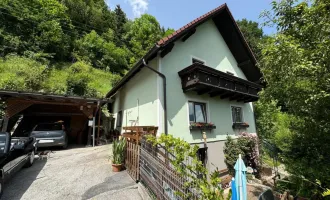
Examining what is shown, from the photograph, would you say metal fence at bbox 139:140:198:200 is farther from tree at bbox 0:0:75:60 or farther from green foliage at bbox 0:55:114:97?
tree at bbox 0:0:75:60

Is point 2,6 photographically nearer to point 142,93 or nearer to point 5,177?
point 142,93

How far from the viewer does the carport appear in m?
8.72

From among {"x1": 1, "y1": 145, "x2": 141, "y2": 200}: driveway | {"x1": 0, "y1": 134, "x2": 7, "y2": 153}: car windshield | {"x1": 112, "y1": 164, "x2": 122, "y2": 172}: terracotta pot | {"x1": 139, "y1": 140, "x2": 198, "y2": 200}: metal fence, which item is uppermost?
{"x1": 0, "y1": 134, "x2": 7, "y2": 153}: car windshield

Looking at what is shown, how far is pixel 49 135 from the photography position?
877 cm

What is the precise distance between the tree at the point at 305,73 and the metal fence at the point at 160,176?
3054 millimetres

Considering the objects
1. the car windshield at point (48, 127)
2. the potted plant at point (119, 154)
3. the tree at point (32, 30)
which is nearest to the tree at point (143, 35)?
the tree at point (32, 30)

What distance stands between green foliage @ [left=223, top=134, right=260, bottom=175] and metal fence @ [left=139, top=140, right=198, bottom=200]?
541 centimetres

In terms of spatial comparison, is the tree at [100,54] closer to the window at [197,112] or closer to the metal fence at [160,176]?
the window at [197,112]

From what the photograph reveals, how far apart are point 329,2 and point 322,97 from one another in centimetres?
184

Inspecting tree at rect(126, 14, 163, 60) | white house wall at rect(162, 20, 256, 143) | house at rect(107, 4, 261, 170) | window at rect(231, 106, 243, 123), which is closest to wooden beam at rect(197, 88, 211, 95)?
house at rect(107, 4, 261, 170)

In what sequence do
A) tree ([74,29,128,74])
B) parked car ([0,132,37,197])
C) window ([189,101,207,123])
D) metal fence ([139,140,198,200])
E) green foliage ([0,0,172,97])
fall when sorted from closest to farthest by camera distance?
metal fence ([139,140,198,200]), parked car ([0,132,37,197]), window ([189,101,207,123]), green foliage ([0,0,172,97]), tree ([74,29,128,74])

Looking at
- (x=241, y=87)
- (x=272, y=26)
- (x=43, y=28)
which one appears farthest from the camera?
(x=43, y=28)

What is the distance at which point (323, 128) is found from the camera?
13.0ft

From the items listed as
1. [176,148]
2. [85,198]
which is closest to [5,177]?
[85,198]
